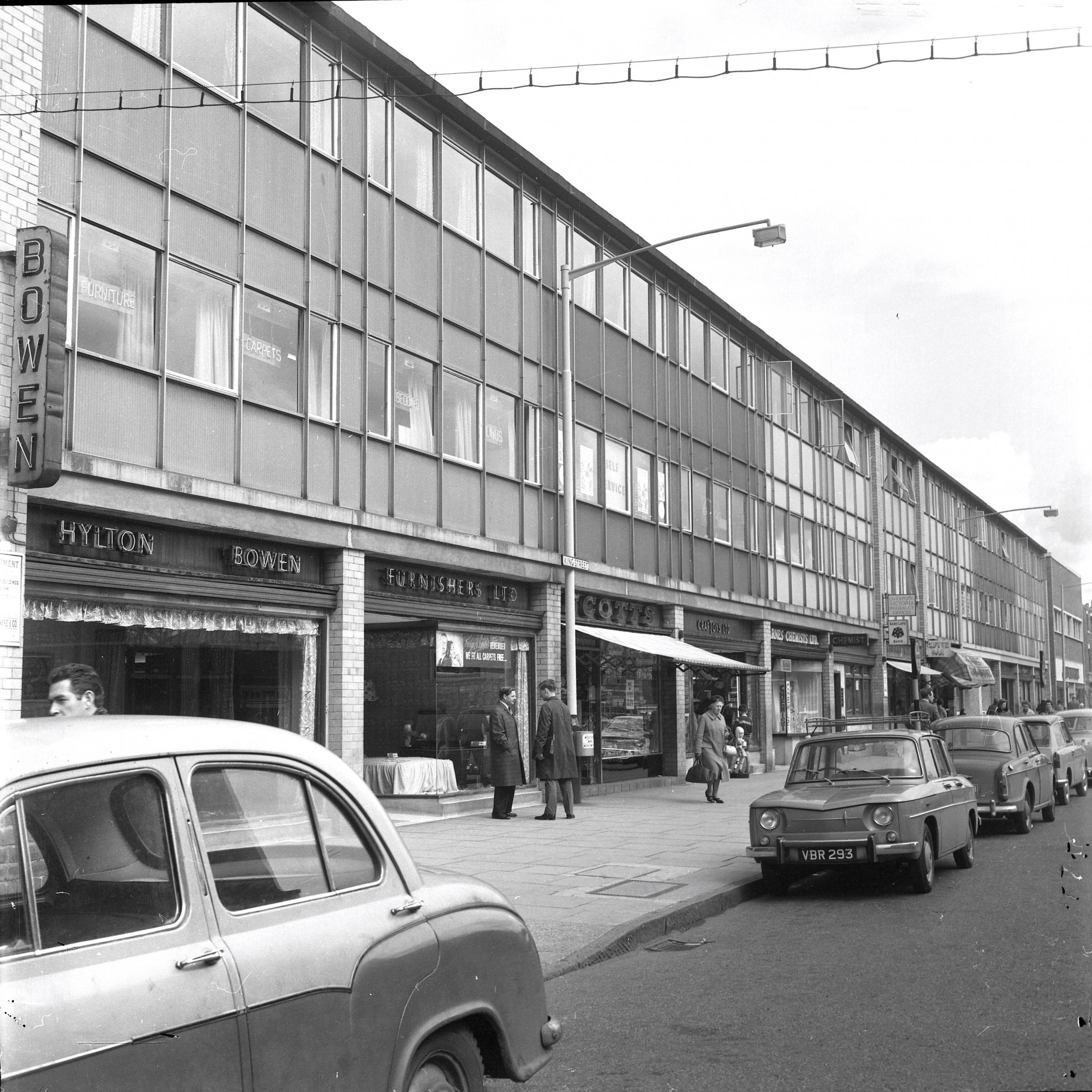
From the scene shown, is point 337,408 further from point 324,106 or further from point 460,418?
point 324,106

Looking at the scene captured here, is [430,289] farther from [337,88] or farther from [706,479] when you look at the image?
[706,479]

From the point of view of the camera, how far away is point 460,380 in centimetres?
1853

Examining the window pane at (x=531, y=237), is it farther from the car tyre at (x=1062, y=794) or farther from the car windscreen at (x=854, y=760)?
the car tyre at (x=1062, y=794)

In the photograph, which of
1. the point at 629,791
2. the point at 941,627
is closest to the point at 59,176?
the point at 629,791

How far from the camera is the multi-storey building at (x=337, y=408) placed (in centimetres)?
1222

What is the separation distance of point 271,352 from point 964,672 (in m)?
34.5

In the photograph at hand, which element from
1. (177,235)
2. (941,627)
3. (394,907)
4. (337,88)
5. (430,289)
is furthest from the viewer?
(941,627)

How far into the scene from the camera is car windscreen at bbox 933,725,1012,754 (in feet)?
50.9

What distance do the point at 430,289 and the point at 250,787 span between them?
594 inches

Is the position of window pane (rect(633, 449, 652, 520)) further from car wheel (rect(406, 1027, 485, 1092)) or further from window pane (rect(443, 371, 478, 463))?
car wheel (rect(406, 1027, 485, 1092))

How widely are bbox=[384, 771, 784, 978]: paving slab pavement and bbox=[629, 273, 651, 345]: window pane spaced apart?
31.9 feet

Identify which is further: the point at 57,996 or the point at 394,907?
the point at 394,907

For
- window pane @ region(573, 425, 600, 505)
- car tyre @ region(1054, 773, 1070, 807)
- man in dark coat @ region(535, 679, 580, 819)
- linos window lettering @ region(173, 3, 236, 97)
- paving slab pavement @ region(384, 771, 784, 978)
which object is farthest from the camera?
window pane @ region(573, 425, 600, 505)

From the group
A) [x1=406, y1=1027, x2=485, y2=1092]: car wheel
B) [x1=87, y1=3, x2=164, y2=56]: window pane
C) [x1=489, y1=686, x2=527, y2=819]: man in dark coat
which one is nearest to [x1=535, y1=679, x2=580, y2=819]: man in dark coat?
[x1=489, y1=686, x2=527, y2=819]: man in dark coat
